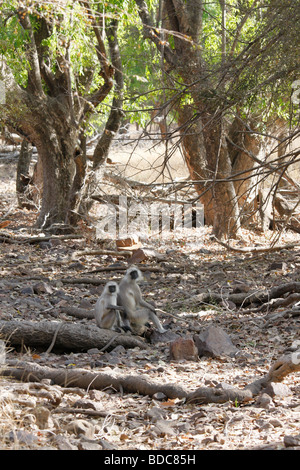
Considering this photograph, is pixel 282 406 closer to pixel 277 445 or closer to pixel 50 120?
pixel 277 445

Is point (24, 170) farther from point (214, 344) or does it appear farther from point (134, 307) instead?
point (214, 344)

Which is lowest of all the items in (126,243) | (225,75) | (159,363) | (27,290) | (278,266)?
(159,363)

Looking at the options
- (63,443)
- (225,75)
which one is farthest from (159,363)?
(225,75)

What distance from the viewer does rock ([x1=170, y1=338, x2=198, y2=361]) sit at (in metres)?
5.19

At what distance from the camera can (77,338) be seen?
211 inches

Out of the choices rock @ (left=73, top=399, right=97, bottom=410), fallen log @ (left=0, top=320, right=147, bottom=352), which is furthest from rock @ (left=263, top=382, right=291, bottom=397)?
fallen log @ (left=0, top=320, right=147, bottom=352)

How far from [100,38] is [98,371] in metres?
8.23

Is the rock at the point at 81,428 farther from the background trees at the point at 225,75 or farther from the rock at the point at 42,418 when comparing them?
the background trees at the point at 225,75

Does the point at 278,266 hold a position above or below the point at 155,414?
above

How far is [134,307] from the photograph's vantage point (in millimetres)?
6699

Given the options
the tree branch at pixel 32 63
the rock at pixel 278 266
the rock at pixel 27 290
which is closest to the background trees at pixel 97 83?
the tree branch at pixel 32 63

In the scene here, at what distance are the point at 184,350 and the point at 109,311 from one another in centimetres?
139

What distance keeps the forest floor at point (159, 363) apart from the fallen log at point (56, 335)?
0.31 feet

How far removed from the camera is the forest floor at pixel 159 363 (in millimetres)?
3322
